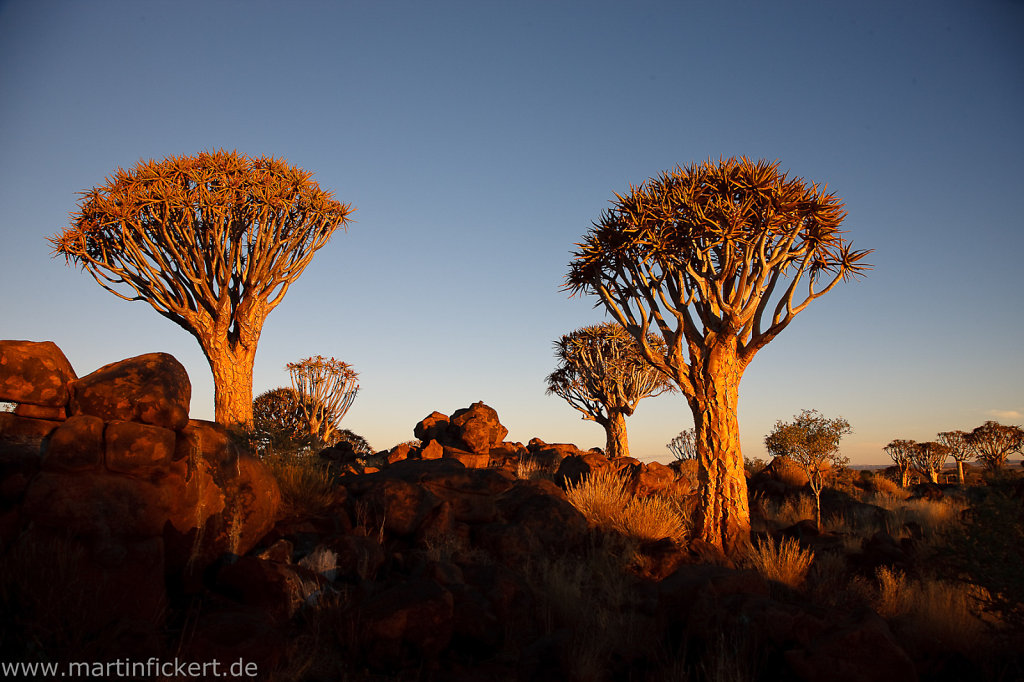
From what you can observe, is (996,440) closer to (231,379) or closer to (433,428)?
(433,428)

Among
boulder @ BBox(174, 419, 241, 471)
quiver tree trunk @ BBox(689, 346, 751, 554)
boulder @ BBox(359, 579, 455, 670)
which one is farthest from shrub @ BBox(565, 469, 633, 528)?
boulder @ BBox(174, 419, 241, 471)

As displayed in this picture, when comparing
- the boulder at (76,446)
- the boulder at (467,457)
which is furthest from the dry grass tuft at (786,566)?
the boulder at (467,457)

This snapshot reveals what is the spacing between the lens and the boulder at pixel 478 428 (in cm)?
1677

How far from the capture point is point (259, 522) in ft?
20.9

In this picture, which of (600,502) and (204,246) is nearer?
(600,502)

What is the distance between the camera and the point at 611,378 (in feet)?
77.6

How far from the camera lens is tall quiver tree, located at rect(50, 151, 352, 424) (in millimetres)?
14047

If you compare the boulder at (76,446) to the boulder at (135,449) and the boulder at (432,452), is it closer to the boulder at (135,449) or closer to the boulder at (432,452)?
the boulder at (135,449)

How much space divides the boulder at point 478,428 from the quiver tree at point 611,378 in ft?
23.8

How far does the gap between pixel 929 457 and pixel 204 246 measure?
2799 centimetres

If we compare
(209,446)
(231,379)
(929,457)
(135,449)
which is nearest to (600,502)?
(209,446)

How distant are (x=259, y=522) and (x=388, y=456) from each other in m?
9.51

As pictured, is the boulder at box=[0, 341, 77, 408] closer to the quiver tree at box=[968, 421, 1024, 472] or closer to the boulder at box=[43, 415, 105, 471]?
the boulder at box=[43, 415, 105, 471]

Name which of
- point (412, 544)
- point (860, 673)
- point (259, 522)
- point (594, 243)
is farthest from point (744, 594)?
point (594, 243)
